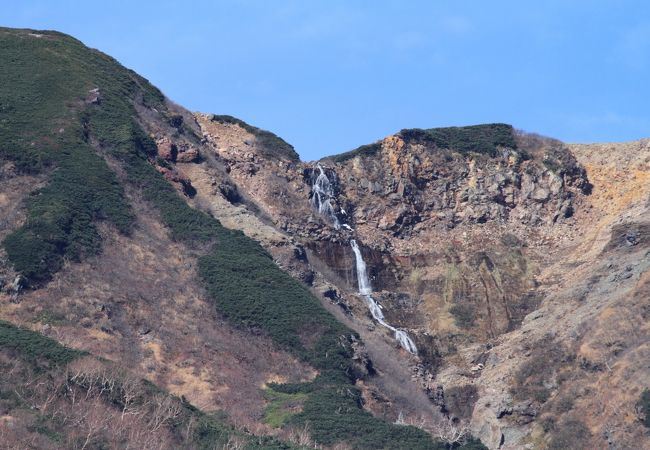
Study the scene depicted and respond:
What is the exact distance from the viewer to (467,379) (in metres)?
83.2

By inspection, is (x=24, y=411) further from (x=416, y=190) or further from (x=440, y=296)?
(x=416, y=190)

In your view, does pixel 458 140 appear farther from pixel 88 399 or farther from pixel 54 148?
pixel 88 399

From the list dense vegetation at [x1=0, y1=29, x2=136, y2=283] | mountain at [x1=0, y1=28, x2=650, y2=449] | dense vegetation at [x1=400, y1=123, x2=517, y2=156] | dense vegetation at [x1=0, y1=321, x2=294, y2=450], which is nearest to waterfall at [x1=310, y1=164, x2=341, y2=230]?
mountain at [x1=0, y1=28, x2=650, y2=449]

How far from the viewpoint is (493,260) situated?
96250 millimetres

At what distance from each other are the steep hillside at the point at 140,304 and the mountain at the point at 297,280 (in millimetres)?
156

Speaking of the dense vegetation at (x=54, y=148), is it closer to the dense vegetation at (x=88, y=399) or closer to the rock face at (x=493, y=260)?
the rock face at (x=493, y=260)

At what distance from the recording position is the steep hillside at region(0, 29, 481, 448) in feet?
204

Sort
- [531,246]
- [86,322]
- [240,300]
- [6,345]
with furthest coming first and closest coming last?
[531,246] < [240,300] < [86,322] < [6,345]

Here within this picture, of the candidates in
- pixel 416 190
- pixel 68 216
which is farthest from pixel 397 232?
pixel 68 216

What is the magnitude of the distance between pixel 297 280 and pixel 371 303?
6603mm

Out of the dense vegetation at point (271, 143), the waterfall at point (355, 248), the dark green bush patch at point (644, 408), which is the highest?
the dense vegetation at point (271, 143)

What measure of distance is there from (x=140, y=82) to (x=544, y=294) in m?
38.2

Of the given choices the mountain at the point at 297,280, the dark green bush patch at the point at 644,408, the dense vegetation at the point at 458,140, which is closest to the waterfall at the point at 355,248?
the mountain at the point at 297,280

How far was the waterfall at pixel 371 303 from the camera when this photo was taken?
87938 millimetres
